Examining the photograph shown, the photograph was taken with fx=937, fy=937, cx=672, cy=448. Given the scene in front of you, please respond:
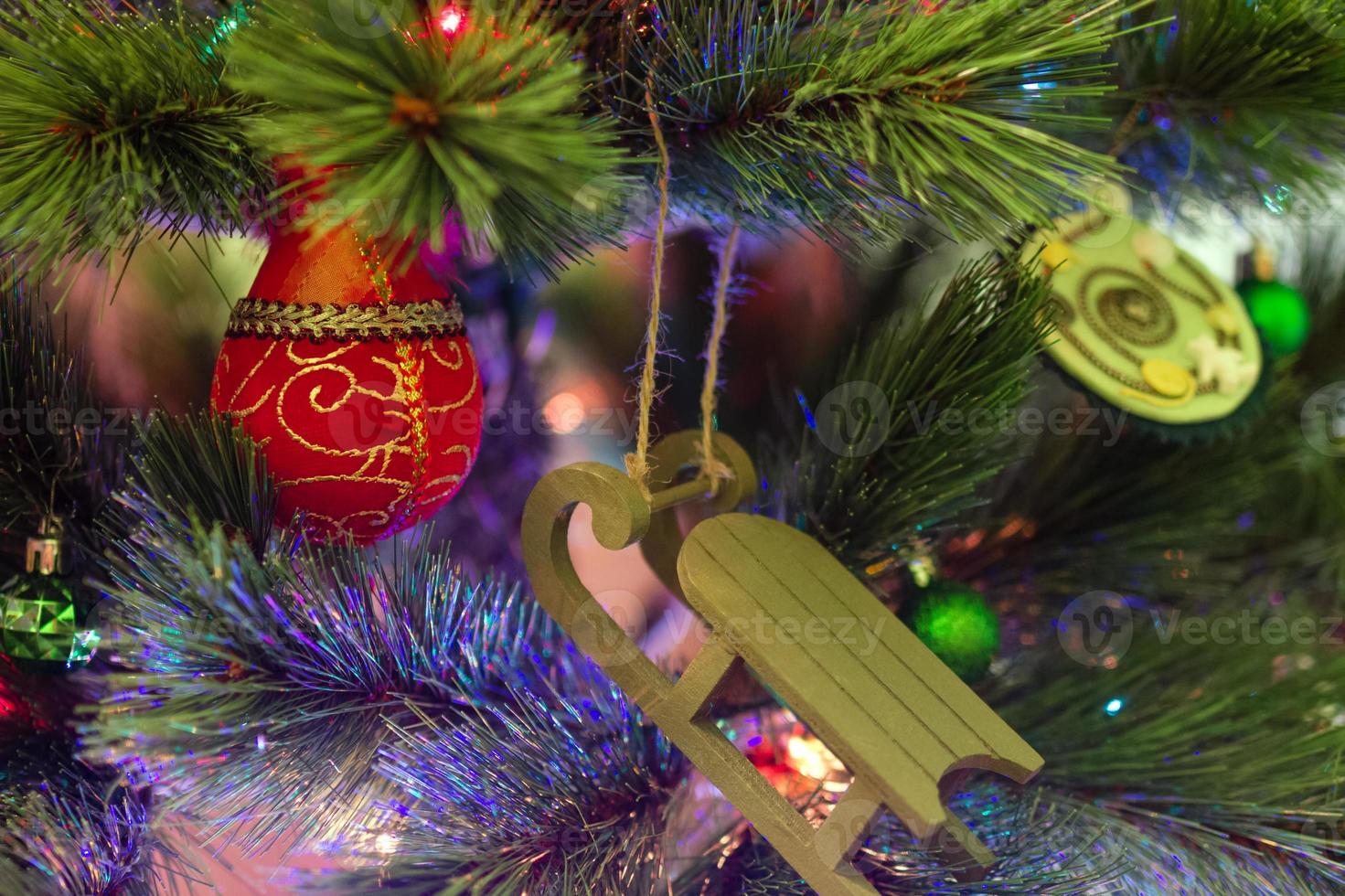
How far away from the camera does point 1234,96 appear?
0.51m

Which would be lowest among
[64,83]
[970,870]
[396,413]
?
[970,870]

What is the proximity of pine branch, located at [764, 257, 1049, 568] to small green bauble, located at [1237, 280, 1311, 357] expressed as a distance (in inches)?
9.5

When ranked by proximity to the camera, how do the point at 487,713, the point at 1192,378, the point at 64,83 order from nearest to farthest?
1. the point at 64,83
2. the point at 487,713
3. the point at 1192,378

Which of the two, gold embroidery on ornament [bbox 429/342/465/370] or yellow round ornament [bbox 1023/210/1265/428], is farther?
yellow round ornament [bbox 1023/210/1265/428]

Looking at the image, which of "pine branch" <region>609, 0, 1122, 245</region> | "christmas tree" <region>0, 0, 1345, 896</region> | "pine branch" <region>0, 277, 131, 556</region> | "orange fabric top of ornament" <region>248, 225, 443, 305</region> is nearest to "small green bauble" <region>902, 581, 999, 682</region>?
"christmas tree" <region>0, 0, 1345, 896</region>

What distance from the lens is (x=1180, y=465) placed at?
2.03 feet

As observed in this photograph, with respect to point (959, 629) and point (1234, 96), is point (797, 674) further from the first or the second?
point (1234, 96)

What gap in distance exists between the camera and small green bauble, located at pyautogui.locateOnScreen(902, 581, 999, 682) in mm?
531

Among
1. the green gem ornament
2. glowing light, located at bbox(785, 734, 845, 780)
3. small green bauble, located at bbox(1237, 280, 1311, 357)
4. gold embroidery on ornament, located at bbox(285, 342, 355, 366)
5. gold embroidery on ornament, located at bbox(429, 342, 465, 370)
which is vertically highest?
small green bauble, located at bbox(1237, 280, 1311, 357)

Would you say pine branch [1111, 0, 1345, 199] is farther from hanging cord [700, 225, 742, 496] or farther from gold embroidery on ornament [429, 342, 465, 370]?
gold embroidery on ornament [429, 342, 465, 370]

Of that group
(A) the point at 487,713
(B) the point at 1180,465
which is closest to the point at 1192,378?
(B) the point at 1180,465

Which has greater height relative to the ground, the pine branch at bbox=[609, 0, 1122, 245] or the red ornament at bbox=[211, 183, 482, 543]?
the pine branch at bbox=[609, 0, 1122, 245]

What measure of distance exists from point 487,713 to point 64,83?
31cm

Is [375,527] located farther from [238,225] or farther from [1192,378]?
[1192,378]
